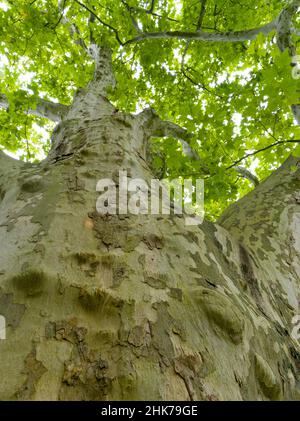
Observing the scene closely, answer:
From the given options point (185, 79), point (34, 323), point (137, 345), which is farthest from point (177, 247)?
point (185, 79)

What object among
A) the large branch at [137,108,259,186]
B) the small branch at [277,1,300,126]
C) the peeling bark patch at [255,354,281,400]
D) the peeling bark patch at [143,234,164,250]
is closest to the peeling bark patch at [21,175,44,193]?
the peeling bark patch at [143,234,164,250]

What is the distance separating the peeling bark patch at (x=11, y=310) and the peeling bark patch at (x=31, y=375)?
116 mm

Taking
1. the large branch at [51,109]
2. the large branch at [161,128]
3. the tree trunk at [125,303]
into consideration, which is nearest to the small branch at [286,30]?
the large branch at [161,128]

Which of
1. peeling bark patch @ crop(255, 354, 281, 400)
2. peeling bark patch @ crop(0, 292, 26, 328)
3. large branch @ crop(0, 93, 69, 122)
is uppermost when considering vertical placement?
large branch @ crop(0, 93, 69, 122)

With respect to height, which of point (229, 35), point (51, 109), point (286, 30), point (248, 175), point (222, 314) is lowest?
point (222, 314)

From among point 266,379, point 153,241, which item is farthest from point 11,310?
point 266,379

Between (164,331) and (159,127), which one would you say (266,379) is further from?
(159,127)

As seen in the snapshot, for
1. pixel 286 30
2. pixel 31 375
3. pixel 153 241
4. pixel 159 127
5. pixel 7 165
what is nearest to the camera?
pixel 31 375

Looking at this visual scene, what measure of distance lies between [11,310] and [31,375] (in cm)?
22

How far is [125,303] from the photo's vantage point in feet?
2.97

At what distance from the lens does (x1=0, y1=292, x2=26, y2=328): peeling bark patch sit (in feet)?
2.63

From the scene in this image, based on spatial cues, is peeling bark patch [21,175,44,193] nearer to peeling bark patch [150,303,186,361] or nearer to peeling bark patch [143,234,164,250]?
peeling bark patch [143,234,164,250]

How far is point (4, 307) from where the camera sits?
848 millimetres

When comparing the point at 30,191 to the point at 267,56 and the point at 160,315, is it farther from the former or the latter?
the point at 267,56
